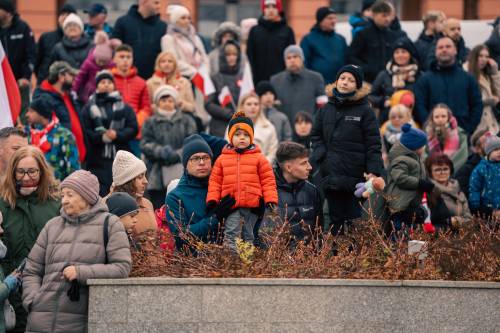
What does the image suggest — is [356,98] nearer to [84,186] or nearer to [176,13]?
[84,186]

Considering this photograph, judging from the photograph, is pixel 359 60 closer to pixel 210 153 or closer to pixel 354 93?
pixel 354 93

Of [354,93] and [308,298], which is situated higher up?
[354,93]

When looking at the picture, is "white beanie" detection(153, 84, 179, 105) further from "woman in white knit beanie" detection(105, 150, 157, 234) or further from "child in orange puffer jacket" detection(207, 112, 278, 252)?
"woman in white knit beanie" detection(105, 150, 157, 234)

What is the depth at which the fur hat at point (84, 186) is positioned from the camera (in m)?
11.9

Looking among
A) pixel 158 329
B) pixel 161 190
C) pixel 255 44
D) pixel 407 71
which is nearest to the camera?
pixel 158 329

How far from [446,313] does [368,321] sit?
62 cm

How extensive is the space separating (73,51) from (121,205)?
9117 millimetres

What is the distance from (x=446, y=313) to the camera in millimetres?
12250

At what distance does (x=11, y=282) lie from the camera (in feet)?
39.6

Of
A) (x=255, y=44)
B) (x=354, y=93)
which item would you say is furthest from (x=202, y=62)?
(x=354, y=93)

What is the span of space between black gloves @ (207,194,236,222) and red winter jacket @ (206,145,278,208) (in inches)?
1.5

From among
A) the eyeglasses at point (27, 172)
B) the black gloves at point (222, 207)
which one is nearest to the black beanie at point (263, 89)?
the black gloves at point (222, 207)

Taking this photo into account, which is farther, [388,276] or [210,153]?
[210,153]

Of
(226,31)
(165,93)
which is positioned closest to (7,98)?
(165,93)
